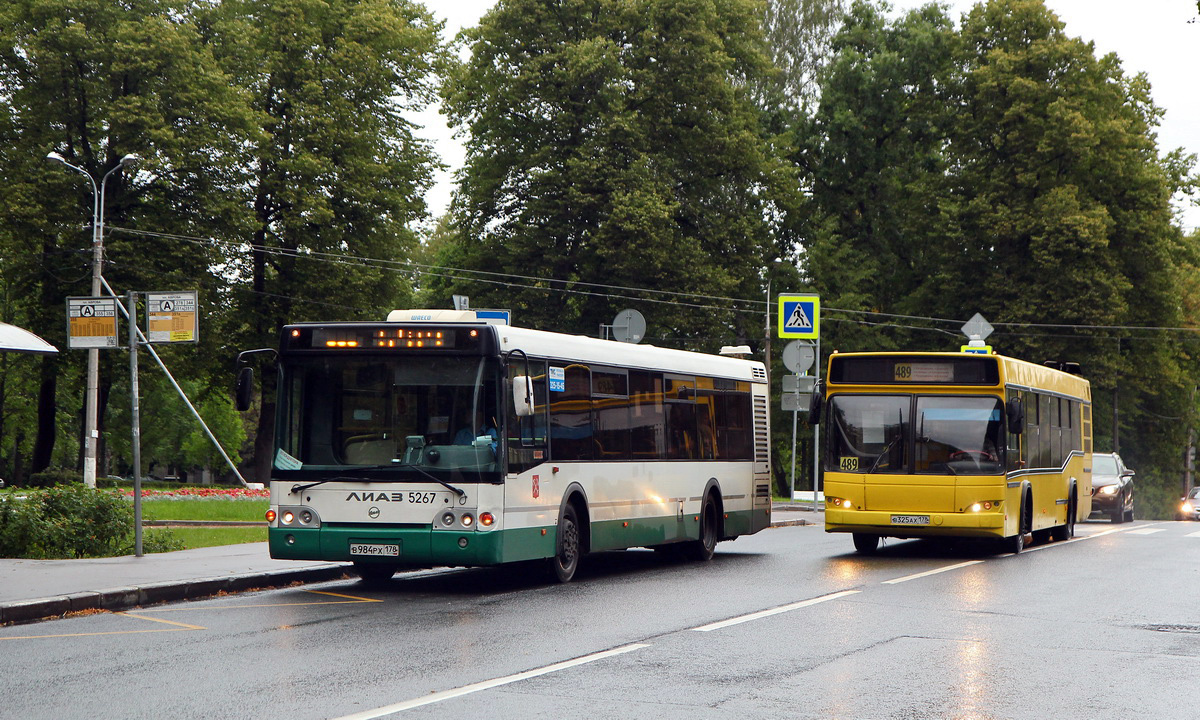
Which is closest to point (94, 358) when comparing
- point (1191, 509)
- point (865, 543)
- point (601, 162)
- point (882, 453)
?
point (601, 162)

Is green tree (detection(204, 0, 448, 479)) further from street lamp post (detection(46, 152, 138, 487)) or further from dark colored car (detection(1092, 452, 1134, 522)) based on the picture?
dark colored car (detection(1092, 452, 1134, 522))

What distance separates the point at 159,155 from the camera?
40281mm

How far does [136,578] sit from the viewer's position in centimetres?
1400

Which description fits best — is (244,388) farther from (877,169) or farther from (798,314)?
(877,169)

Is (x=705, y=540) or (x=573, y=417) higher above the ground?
(x=573, y=417)

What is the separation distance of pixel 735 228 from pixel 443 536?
107ft

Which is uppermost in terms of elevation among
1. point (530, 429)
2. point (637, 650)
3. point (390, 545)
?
point (530, 429)

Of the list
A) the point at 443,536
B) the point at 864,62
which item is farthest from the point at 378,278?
the point at 443,536

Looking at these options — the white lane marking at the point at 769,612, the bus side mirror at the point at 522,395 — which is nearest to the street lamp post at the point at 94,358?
the bus side mirror at the point at 522,395

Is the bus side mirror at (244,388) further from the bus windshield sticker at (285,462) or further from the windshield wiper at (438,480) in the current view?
the windshield wiper at (438,480)

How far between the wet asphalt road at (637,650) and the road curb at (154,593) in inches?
9.5

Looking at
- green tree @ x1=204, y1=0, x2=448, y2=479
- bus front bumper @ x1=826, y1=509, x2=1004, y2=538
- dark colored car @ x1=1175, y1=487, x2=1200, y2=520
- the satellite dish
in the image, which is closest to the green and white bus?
bus front bumper @ x1=826, y1=509, x2=1004, y2=538

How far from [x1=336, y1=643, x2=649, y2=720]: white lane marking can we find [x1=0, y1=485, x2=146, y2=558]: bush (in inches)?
359

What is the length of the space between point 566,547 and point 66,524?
5989 millimetres
